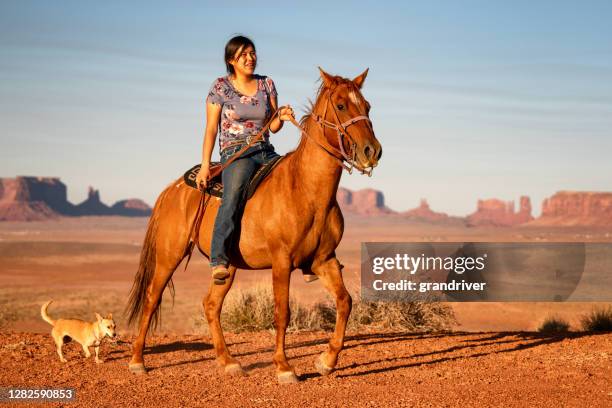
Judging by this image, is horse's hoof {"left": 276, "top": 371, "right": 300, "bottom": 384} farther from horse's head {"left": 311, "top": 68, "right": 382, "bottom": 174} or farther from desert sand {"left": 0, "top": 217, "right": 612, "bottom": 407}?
horse's head {"left": 311, "top": 68, "right": 382, "bottom": 174}

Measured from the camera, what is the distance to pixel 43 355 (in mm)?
10242

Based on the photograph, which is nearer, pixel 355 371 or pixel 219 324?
pixel 355 371

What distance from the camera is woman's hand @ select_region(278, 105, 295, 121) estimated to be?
27.0 ft

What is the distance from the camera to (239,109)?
28.1 feet

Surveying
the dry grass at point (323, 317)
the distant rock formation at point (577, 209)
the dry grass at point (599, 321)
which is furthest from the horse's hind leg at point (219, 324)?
the distant rock formation at point (577, 209)

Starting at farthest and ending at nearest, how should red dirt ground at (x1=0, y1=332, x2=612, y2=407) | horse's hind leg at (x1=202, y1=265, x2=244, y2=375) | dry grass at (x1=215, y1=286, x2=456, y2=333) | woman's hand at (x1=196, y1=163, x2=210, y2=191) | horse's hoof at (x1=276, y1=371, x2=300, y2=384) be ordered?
dry grass at (x1=215, y1=286, x2=456, y2=333)
horse's hind leg at (x1=202, y1=265, x2=244, y2=375)
woman's hand at (x1=196, y1=163, x2=210, y2=191)
horse's hoof at (x1=276, y1=371, x2=300, y2=384)
red dirt ground at (x1=0, y1=332, x2=612, y2=407)

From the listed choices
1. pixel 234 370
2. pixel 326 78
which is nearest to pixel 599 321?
pixel 234 370

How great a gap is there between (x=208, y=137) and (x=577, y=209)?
190959mm

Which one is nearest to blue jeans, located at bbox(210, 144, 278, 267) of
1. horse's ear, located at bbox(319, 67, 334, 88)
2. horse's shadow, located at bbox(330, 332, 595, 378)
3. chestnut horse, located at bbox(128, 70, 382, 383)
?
chestnut horse, located at bbox(128, 70, 382, 383)

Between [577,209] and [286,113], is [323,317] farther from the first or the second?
[577,209]

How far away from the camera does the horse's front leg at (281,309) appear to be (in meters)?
7.86

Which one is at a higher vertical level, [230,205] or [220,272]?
[230,205]

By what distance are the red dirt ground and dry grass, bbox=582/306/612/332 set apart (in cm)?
309

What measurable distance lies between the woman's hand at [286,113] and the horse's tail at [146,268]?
7.99 ft
